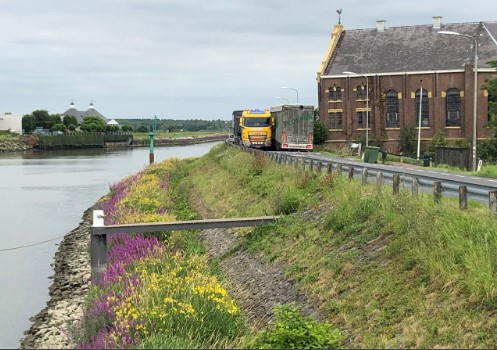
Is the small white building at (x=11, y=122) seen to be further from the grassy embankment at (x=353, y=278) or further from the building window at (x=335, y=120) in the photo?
the grassy embankment at (x=353, y=278)

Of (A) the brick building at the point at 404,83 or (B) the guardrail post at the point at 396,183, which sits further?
(A) the brick building at the point at 404,83

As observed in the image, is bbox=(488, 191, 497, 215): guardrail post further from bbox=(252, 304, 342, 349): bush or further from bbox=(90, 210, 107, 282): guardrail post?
bbox=(90, 210, 107, 282): guardrail post

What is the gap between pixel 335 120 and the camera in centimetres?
7700

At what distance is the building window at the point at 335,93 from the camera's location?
77125mm

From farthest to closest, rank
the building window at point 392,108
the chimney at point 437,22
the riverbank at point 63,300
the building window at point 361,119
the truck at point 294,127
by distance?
the chimney at point 437,22
the building window at point 361,119
the building window at point 392,108
the truck at point 294,127
the riverbank at point 63,300

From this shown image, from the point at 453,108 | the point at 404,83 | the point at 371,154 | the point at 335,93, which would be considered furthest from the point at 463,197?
the point at 335,93

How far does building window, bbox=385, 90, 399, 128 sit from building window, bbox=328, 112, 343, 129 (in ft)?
17.6

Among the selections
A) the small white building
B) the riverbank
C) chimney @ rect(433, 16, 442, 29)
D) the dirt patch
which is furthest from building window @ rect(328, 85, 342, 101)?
the small white building

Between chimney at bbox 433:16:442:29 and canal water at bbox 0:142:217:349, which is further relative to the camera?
chimney at bbox 433:16:442:29

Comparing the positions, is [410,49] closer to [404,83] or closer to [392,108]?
[404,83]

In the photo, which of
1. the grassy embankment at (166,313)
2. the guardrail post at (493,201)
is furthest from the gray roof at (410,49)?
the guardrail post at (493,201)

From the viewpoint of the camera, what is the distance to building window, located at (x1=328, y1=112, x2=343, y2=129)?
76.8 meters

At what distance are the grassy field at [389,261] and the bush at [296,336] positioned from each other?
815 mm

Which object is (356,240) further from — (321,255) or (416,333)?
(416,333)
